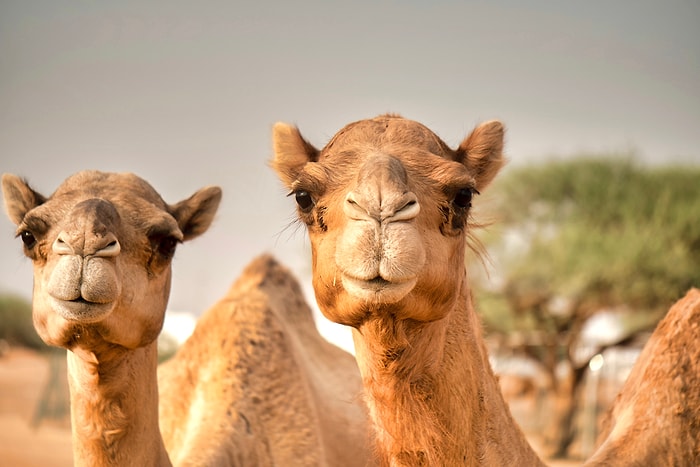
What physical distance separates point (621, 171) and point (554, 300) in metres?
4.55

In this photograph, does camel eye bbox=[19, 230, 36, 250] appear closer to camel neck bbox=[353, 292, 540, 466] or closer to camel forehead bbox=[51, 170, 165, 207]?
camel forehead bbox=[51, 170, 165, 207]

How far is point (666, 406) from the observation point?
4777 millimetres

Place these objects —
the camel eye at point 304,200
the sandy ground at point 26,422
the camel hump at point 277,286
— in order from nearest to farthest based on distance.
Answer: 1. the camel eye at point 304,200
2. the camel hump at point 277,286
3. the sandy ground at point 26,422

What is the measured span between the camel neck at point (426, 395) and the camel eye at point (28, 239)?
6.43 ft

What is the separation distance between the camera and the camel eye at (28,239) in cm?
502

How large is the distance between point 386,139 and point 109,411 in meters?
2.18

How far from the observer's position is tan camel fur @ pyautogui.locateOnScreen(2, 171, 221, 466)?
4535 mm

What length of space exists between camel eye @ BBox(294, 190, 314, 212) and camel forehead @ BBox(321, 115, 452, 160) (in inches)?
8.7

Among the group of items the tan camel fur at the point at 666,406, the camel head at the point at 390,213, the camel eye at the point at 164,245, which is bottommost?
the tan camel fur at the point at 666,406

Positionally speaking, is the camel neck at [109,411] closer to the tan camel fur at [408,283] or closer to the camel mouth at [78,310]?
the camel mouth at [78,310]

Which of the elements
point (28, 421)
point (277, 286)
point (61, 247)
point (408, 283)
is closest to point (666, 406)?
point (408, 283)

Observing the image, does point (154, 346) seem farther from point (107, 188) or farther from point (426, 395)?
point (426, 395)

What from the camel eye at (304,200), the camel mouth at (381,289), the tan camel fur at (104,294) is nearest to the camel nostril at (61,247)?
the tan camel fur at (104,294)

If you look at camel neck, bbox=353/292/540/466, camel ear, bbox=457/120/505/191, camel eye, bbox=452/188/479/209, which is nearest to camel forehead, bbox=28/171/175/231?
camel neck, bbox=353/292/540/466
